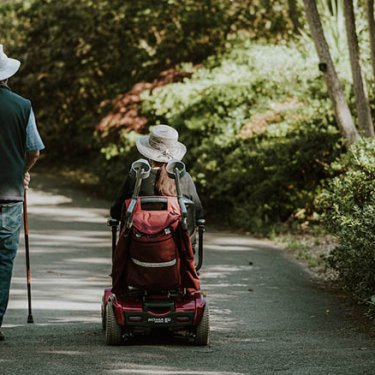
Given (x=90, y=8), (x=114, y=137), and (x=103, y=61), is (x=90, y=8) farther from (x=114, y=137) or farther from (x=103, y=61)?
(x=114, y=137)

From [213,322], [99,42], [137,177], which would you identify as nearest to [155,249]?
[137,177]

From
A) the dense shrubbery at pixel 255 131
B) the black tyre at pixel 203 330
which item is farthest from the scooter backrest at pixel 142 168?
the dense shrubbery at pixel 255 131

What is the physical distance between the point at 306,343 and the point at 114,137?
11.9 metres

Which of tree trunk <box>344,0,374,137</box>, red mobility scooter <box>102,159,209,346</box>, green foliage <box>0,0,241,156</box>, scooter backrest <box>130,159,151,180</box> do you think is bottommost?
red mobility scooter <box>102,159,209,346</box>

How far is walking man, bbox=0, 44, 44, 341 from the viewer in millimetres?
6887

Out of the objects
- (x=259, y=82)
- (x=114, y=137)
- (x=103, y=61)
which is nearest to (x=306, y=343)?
(x=259, y=82)

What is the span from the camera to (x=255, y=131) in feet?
50.1

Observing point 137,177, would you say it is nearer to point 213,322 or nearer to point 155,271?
point 155,271

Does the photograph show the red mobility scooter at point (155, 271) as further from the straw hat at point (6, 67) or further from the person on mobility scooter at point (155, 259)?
the straw hat at point (6, 67)

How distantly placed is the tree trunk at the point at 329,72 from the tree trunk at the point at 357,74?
17cm

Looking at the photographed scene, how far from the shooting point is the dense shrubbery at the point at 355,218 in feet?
26.4

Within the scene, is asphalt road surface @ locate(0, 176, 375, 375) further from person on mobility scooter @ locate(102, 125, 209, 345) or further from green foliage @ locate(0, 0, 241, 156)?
green foliage @ locate(0, 0, 241, 156)

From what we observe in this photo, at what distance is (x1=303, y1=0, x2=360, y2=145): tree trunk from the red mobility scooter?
523 centimetres

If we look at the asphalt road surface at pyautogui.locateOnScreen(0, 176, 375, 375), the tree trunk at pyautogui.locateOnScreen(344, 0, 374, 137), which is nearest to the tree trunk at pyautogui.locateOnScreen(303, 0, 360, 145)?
the tree trunk at pyautogui.locateOnScreen(344, 0, 374, 137)
